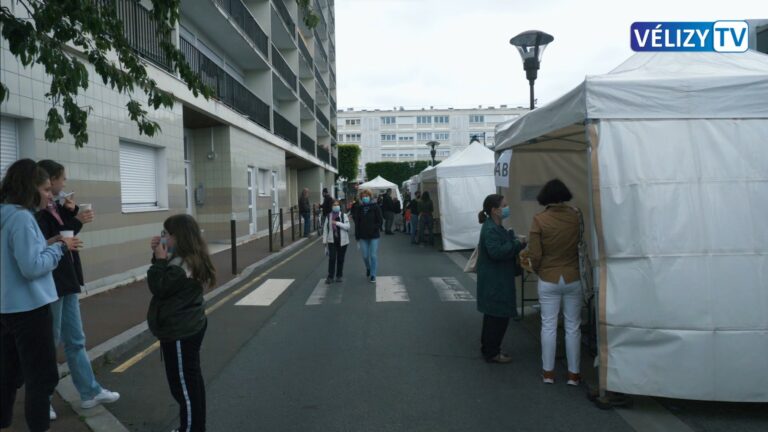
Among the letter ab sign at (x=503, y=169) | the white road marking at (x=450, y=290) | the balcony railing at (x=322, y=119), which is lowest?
the white road marking at (x=450, y=290)

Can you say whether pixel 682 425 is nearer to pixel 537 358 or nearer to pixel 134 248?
pixel 537 358

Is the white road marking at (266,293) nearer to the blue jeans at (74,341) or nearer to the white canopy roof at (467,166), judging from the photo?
the blue jeans at (74,341)

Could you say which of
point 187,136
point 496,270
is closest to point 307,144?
point 187,136

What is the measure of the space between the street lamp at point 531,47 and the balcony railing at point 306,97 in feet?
80.2

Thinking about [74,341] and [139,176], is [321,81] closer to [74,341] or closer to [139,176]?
[139,176]

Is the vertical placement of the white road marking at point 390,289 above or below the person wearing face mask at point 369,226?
below

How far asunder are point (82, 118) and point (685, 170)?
509 centimetres

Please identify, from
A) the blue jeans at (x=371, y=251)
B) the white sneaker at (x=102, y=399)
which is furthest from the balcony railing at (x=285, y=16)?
the white sneaker at (x=102, y=399)

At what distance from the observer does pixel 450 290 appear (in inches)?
386

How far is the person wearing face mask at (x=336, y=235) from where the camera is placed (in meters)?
10.5

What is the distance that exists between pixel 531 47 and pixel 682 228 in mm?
6925

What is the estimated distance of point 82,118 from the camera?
16.9 ft

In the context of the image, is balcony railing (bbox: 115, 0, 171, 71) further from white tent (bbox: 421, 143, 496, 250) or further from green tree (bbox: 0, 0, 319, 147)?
white tent (bbox: 421, 143, 496, 250)

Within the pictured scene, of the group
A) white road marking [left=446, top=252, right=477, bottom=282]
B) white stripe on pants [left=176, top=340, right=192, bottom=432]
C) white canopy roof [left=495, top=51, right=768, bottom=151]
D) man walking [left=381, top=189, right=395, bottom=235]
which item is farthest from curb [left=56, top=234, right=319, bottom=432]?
man walking [left=381, top=189, right=395, bottom=235]
